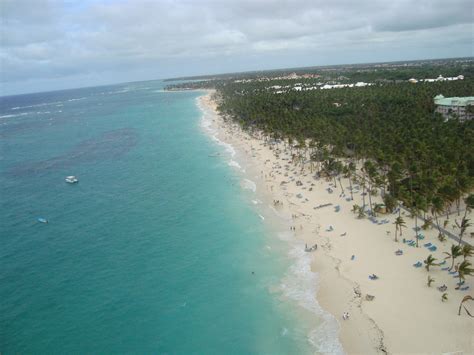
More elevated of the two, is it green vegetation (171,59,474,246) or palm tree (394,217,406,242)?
green vegetation (171,59,474,246)

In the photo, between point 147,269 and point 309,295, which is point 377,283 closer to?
point 309,295

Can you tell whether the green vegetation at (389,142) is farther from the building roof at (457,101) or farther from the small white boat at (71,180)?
the small white boat at (71,180)

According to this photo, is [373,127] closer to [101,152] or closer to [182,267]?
[182,267]

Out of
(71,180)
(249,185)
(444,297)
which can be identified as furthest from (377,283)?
(71,180)

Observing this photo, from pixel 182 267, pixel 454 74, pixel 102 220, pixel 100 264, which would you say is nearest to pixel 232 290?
pixel 182 267

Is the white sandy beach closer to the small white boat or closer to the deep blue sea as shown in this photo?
the deep blue sea

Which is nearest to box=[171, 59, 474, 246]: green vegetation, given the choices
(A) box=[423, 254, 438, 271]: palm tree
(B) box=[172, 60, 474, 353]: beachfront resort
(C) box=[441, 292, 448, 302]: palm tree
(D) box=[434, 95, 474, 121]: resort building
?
(B) box=[172, 60, 474, 353]: beachfront resort
